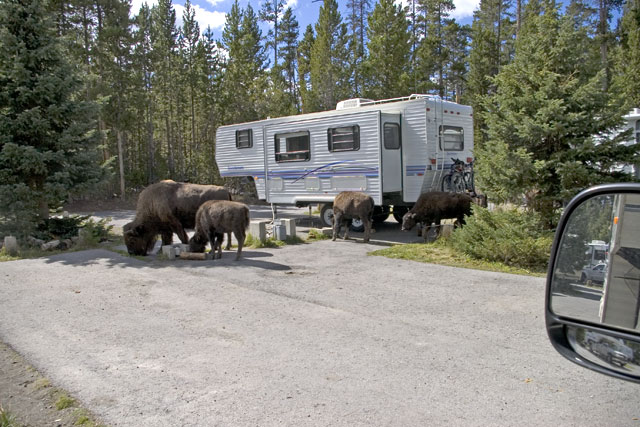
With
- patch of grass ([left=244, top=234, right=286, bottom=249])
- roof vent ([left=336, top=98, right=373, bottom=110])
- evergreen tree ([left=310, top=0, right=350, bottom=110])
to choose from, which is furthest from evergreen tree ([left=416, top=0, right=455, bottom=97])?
patch of grass ([left=244, top=234, right=286, bottom=249])

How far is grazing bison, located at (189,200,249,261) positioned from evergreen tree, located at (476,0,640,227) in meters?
4.97

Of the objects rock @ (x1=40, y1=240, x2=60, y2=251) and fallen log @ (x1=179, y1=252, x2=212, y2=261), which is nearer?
fallen log @ (x1=179, y1=252, x2=212, y2=261)

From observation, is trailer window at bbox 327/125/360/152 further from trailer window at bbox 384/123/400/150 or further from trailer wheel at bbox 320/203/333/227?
trailer wheel at bbox 320/203/333/227

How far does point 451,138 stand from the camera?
13844mm

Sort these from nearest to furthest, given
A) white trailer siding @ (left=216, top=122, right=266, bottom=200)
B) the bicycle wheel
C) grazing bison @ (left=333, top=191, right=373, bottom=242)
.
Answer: grazing bison @ (left=333, top=191, right=373, bottom=242)
the bicycle wheel
white trailer siding @ (left=216, top=122, right=266, bottom=200)

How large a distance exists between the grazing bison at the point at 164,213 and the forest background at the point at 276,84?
8.03ft

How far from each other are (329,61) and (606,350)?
29.4 meters

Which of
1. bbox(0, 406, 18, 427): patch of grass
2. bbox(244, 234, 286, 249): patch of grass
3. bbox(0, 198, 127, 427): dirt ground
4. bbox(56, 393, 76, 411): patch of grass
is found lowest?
bbox(0, 198, 127, 427): dirt ground

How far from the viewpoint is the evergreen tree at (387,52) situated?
29.0 metres

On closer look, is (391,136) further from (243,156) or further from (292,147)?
(243,156)

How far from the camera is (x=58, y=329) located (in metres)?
6.06

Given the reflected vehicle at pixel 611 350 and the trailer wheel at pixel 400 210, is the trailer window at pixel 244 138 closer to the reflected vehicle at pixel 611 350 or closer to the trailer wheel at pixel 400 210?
the trailer wheel at pixel 400 210

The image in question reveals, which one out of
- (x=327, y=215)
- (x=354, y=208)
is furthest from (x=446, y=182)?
(x=327, y=215)

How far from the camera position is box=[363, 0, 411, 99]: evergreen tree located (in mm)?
29031
